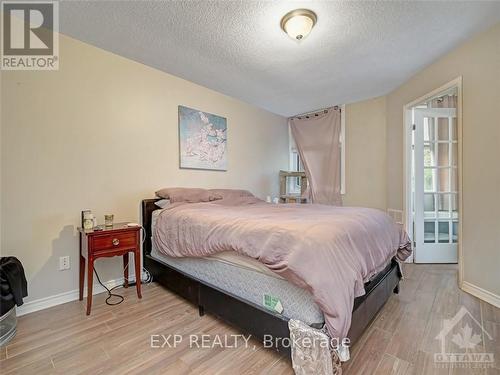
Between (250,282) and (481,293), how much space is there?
218cm

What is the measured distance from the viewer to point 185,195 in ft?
8.56

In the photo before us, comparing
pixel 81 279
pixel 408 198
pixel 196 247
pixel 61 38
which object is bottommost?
pixel 81 279

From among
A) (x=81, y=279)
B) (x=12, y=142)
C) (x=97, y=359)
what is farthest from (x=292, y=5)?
(x=81, y=279)

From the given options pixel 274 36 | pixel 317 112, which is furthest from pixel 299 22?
pixel 317 112

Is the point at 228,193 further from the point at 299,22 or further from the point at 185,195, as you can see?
the point at 299,22

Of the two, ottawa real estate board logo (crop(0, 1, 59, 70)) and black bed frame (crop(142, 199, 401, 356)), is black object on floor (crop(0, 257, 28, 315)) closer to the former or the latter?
black bed frame (crop(142, 199, 401, 356))

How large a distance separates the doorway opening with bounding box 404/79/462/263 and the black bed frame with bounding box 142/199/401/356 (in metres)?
1.32

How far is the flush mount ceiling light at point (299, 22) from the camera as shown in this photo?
69.3 inches

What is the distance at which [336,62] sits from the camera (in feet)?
8.32

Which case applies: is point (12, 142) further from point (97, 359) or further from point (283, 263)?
point (283, 263)

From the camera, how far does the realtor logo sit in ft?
4.44

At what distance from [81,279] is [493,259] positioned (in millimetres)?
3603

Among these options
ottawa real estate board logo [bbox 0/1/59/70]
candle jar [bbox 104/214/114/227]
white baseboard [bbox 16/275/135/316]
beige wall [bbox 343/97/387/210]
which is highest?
ottawa real estate board logo [bbox 0/1/59/70]

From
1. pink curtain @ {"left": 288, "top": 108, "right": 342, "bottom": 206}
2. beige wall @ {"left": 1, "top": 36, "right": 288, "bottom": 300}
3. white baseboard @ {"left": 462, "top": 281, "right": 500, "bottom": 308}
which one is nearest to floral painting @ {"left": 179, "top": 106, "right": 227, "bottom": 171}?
beige wall @ {"left": 1, "top": 36, "right": 288, "bottom": 300}
